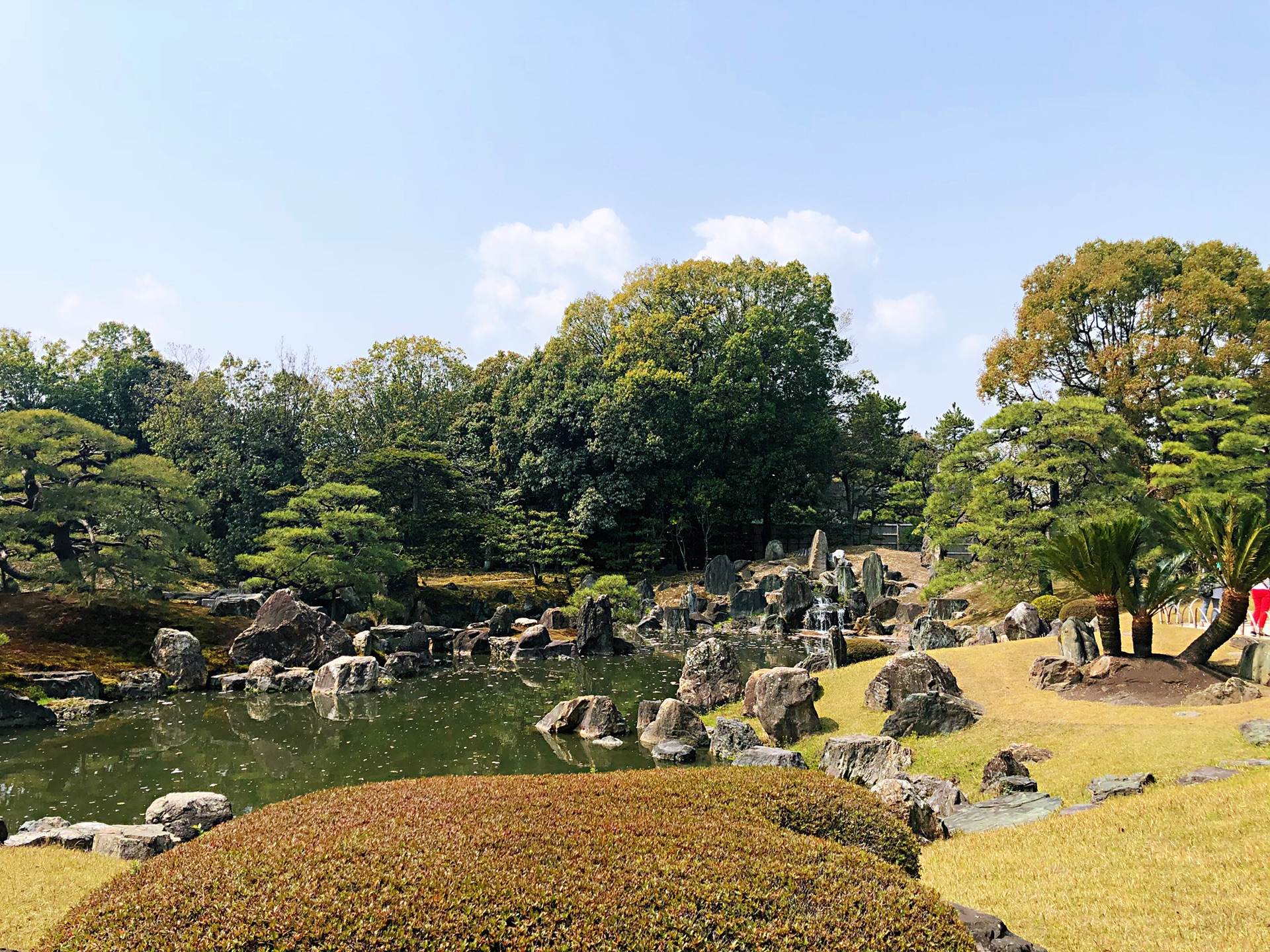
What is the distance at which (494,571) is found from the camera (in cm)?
4384

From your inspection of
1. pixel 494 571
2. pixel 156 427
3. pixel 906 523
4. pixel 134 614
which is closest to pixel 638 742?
pixel 134 614

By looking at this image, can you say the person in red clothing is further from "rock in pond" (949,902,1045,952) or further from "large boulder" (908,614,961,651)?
"rock in pond" (949,902,1045,952)

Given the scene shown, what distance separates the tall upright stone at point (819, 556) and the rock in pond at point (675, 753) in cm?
2741

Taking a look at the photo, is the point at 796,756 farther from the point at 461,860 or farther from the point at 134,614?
the point at 134,614

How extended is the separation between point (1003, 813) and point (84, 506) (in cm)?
2624

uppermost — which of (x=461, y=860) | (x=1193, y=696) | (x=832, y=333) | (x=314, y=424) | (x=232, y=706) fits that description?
(x=832, y=333)

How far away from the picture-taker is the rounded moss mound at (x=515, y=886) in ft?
14.1

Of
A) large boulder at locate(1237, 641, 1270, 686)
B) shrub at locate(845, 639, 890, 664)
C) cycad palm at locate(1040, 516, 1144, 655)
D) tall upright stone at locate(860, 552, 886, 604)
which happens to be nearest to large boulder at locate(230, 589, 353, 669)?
shrub at locate(845, 639, 890, 664)

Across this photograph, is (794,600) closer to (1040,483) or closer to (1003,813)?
(1040,483)

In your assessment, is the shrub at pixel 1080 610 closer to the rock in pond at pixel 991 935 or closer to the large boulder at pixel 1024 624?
the large boulder at pixel 1024 624

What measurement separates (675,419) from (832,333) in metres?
13.2

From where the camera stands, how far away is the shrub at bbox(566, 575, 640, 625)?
3353cm

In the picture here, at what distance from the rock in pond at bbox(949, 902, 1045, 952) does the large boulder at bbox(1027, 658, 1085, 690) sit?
34.8 feet

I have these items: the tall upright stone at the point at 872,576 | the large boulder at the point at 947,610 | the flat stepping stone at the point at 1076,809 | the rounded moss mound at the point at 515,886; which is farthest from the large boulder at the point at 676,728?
the tall upright stone at the point at 872,576
